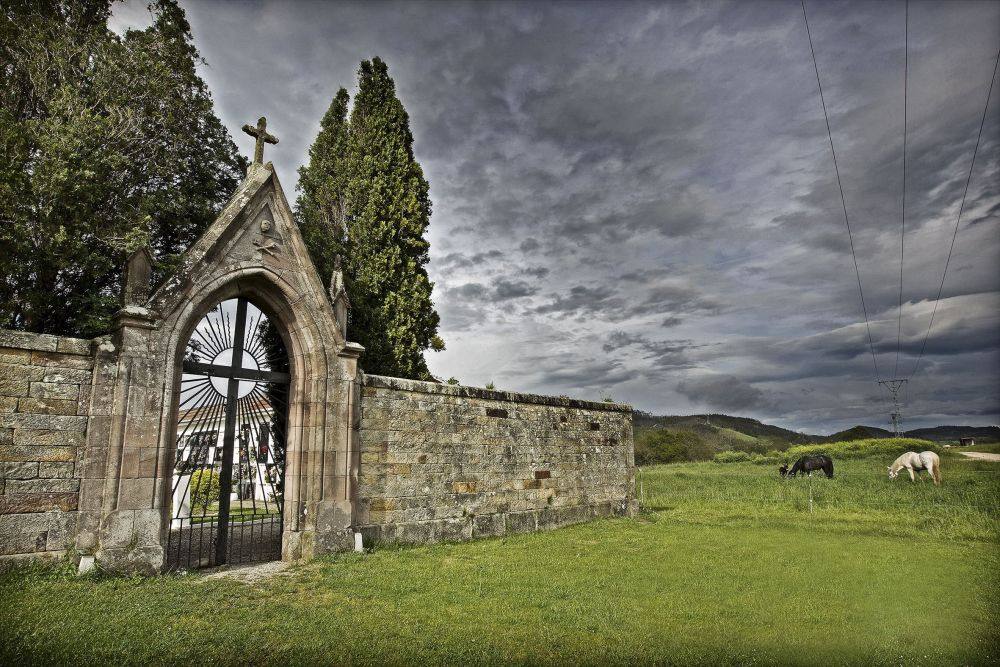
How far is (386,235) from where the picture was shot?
13.2 meters

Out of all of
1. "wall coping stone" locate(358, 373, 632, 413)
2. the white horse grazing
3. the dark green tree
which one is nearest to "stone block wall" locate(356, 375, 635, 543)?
"wall coping stone" locate(358, 373, 632, 413)

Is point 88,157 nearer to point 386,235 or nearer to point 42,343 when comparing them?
point 42,343

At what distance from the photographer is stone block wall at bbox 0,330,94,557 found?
5898mm

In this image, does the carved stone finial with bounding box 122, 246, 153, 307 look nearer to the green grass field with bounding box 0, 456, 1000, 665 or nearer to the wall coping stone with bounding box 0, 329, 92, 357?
the wall coping stone with bounding box 0, 329, 92, 357

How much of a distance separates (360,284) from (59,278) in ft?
19.1

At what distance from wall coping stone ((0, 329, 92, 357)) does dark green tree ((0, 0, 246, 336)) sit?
76.4 inches

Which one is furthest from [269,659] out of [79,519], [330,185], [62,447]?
[330,185]

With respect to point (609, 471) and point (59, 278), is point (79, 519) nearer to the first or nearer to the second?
point (59, 278)

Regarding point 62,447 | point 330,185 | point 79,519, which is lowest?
point 79,519

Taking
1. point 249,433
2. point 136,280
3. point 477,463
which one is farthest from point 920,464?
point 136,280

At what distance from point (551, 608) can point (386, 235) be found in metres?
10.0

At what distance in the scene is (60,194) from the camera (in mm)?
7863

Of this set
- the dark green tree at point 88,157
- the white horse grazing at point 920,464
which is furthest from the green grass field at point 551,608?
the white horse grazing at point 920,464

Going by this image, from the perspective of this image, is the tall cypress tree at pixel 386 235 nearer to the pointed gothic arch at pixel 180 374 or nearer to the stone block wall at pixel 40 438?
the pointed gothic arch at pixel 180 374
